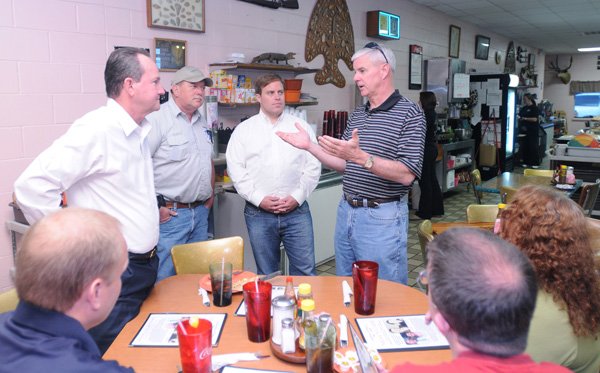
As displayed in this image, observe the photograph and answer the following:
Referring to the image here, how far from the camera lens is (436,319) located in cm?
101

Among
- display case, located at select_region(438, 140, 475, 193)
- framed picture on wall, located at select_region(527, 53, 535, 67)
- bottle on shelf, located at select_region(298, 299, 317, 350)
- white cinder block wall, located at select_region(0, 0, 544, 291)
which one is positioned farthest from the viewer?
framed picture on wall, located at select_region(527, 53, 535, 67)

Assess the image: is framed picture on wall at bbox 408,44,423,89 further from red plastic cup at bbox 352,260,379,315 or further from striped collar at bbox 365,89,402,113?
red plastic cup at bbox 352,260,379,315

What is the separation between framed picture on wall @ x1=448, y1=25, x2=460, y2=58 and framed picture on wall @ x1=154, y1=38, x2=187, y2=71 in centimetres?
576

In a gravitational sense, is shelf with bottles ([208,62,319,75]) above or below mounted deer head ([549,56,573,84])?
below

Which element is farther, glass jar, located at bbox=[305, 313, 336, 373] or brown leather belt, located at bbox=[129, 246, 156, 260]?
brown leather belt, located at bbox=[129, 246, 156, 260]

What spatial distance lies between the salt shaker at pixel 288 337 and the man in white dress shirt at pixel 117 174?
68 centimetres

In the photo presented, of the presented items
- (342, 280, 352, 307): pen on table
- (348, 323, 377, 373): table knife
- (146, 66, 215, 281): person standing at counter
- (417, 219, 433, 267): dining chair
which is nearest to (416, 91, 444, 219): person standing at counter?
(417, 219, 433, 267): dining chair

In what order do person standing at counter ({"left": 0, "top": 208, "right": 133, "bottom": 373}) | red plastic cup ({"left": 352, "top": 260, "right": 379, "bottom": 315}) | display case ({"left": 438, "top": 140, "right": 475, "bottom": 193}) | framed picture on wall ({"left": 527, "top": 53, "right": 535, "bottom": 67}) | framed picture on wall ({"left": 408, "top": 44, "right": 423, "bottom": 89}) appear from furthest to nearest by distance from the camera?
1. framed picture on wall ({"left": 527, "top": 53, "right": 535, "bottom": 67})
2. display case ({"left": 438, "top": 140, "right": 475, "bottom": 193})
3. framed picture on wall ({"left": 408, "top": 44, "right": 423, "bottom": 89})
4. red plastic cup ({"left": 352, "top": 260, "right": 379, "bottom": 315})
5. person standing at counter ({"left": 0, "top": 208, "right": 133, "bottom": 373})

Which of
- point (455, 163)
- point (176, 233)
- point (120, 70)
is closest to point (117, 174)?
point (120, 70)

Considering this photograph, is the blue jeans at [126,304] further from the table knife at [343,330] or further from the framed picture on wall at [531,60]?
the framed picture on wall at [531,60]

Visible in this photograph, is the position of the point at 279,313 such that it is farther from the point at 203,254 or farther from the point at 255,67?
the point at 255,67

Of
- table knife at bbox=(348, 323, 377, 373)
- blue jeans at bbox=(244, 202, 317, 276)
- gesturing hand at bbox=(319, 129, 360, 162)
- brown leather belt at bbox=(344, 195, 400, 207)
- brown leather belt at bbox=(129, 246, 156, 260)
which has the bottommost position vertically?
blue jeans at bbox=(244, 202, 317, 276)

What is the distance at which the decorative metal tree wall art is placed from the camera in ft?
17.1

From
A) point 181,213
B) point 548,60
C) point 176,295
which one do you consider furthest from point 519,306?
point 548,60
